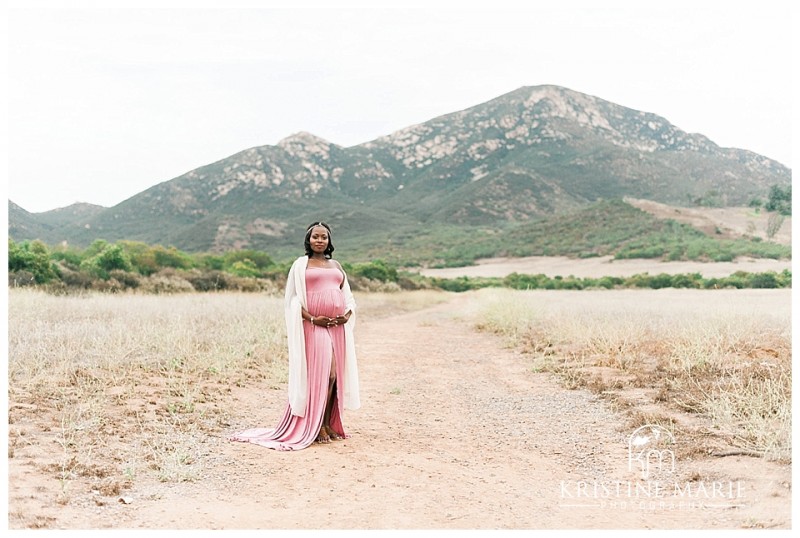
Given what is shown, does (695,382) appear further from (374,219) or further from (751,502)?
(374,219)

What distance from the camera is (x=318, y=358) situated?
253 inches

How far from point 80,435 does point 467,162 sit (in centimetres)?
11597

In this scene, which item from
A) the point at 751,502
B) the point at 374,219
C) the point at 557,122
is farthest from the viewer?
the point at 557,122

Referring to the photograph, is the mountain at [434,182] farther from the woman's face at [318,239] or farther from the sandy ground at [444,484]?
the sandy ground at [444,484]

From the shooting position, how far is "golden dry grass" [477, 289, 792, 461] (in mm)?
5867

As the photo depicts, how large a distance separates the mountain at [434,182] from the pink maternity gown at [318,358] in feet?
192

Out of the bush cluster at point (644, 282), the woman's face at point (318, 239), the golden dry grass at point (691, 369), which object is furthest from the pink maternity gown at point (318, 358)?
the bush cluster at point (644, 282)

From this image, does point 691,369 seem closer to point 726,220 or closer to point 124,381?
point 124,381

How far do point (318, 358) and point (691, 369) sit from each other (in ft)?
16.1

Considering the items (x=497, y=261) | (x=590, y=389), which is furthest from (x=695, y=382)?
(x=497, y=261)

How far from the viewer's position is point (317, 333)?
6469 mm

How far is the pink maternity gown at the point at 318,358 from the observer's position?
638cm

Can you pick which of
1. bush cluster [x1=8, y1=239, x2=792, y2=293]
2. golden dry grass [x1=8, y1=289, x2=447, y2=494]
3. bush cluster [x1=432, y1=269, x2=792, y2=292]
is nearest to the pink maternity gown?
golden dry grass [x1=8, y1=289, x2=447, y2=494]

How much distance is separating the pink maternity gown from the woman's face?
0.64ft
